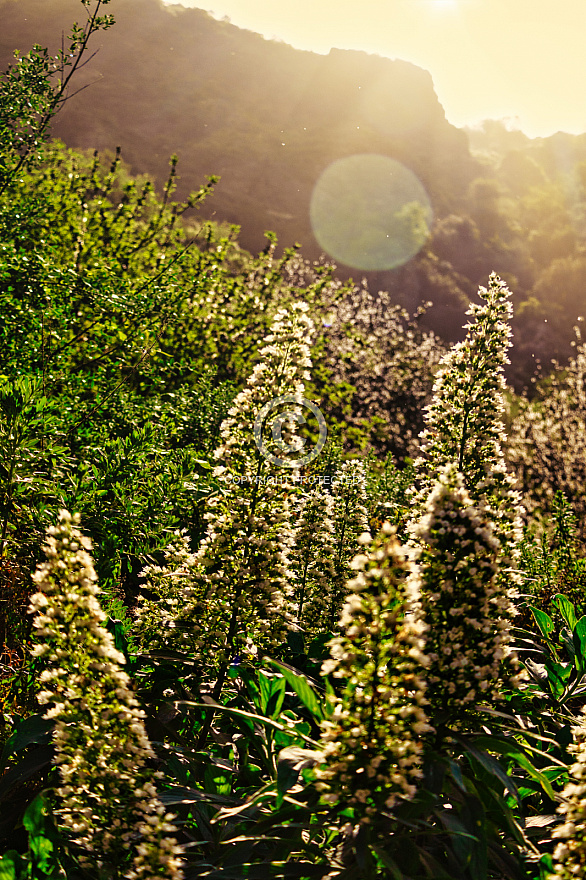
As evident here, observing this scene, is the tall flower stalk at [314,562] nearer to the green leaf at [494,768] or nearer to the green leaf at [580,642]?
the green leaf at [580,642]

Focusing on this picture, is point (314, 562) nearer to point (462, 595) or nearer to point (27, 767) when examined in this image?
point (462, 595)

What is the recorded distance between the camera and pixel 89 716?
1.42 meters

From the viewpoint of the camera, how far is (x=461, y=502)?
1.63 meters

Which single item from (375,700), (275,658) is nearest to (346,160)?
(275,658)

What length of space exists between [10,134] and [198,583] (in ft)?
16.2

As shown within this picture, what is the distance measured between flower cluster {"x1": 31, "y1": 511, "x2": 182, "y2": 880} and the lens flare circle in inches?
2233

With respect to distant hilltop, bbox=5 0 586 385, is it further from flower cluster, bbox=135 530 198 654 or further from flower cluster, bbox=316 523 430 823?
flower cluster, bbox=316 523 430 823

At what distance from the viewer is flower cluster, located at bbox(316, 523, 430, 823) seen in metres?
1.35

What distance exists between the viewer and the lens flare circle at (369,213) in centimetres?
5806

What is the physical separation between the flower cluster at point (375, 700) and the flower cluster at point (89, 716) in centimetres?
44

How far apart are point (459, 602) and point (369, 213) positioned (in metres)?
67.9

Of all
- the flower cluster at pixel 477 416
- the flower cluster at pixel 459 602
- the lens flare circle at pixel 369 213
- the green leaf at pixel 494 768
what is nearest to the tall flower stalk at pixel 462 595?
the flower cluster at pixel 459 602

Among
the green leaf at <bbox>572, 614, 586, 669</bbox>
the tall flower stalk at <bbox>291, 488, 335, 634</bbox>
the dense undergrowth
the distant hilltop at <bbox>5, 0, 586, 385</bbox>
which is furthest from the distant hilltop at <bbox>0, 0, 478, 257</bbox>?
the green leaf at <bbox>572, 614, 586, 669</bbox>

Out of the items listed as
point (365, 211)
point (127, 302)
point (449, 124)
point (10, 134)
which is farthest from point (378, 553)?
point (449, 124)
